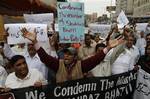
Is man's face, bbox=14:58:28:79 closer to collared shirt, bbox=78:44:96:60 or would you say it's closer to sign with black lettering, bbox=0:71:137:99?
sign with black lettering, bbox=0:71:137:99

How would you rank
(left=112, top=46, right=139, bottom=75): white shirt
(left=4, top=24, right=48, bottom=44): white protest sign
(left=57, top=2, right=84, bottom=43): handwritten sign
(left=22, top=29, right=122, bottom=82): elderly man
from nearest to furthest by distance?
1. (left=22, top=29, right=122, bottom=82): elderly man
2. (left=4, top=24, right=48, bottom=44): white protest sign
3. (left=57, top=2, right=84, bottom=43): handwritten sign
4. (left=112, top=46, right=139, bottom=75): white shirt

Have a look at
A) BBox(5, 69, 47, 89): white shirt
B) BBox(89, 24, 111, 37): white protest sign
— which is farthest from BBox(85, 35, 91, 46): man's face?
BBox(5, 69, 47, 89): white shirt

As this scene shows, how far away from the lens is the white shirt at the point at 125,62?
24.9ft

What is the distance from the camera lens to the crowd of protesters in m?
6.30

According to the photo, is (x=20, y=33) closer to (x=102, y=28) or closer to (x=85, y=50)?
(x=85, y=50)

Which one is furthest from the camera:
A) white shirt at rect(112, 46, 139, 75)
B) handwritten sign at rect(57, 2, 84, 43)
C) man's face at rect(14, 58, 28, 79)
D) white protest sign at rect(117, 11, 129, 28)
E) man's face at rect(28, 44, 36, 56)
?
white protest sign at rect(117, 11, 129, 28)

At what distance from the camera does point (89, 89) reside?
680cm

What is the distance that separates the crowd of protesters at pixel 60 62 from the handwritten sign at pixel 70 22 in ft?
0.84

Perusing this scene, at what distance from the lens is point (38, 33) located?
7.40 m

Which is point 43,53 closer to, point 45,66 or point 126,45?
point 45,66

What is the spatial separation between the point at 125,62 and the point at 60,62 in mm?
1435

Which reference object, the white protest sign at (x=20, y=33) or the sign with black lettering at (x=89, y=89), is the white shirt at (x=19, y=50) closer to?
the white protest sign at (x=20, y=33)

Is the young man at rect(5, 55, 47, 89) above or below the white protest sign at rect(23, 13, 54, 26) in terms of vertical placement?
below

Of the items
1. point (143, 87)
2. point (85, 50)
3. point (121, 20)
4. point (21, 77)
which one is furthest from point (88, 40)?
point (21, 77)
